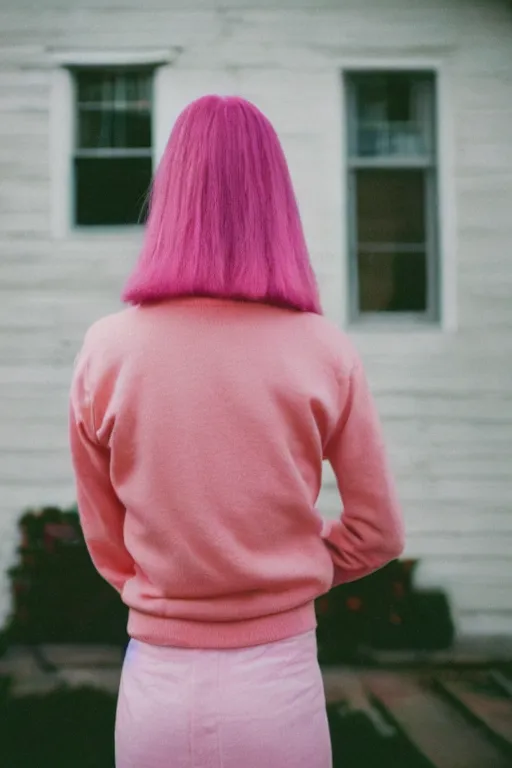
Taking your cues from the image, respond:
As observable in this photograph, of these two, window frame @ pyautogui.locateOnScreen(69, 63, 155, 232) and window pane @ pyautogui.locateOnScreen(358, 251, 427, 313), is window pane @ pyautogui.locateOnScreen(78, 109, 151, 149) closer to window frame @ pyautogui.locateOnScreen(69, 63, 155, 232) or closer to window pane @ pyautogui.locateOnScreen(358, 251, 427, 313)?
window frame @ pyautogui.locateOnScreen(69, 63, 155, 232)

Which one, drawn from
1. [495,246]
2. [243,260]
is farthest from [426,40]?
[243,260]

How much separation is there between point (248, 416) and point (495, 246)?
3.67 meters

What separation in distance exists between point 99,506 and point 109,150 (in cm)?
358

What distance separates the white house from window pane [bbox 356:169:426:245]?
2.7 inches

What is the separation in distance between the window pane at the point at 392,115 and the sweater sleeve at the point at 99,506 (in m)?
3.68

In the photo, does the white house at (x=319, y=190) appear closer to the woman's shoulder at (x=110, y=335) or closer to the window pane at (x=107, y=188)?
the window pane at (x=107, y=188)

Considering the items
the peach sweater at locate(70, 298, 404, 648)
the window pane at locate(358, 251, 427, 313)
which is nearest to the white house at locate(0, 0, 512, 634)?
the window pane at locate(358, 251, 427, 313)

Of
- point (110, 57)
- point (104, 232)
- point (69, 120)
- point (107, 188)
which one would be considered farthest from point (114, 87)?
point (104, 232)

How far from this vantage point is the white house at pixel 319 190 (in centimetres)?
430

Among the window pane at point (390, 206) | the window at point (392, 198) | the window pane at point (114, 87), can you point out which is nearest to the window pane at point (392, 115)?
the window at point (392, 198)

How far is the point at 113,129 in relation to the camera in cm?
445

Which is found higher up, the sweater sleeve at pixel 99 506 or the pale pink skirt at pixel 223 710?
the sweater sleeve at pixel 99 506

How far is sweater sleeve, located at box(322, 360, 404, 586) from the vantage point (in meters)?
A: 1.19

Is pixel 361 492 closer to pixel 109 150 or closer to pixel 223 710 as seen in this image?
pixel 223 710
